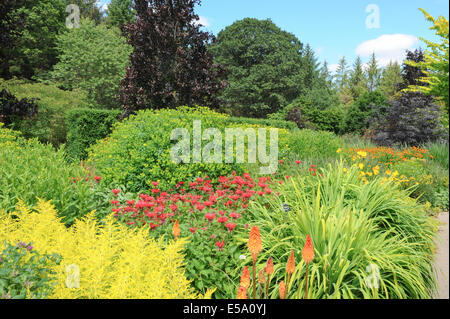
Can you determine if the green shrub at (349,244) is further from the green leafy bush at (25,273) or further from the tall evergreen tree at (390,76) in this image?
the tall evergreen tree at (390,76)

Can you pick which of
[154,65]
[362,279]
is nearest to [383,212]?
[362,279]

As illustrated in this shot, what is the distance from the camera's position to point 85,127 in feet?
36.4

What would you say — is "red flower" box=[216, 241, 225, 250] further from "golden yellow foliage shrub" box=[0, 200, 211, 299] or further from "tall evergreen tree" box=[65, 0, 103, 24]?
"tall evergreen tree" box=[65, 0, 103, 24]

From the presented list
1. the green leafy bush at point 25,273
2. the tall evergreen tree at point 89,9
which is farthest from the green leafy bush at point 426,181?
the tall evergreen tree at point 89,9

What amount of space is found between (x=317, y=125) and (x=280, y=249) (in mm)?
17274

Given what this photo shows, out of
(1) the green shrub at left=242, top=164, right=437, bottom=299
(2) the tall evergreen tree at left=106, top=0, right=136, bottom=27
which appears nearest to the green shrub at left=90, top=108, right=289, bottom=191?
(1) the green shrub at left=242, top=164, right=437, bottom=299

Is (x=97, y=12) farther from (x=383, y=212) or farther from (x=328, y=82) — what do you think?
(x=383, y=212)

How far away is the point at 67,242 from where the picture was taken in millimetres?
2678

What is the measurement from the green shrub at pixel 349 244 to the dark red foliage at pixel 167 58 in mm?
6425

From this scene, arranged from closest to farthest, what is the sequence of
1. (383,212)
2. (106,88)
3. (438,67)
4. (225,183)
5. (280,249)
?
(438,67), (280,249), (383,212), (225,183), (106,88)

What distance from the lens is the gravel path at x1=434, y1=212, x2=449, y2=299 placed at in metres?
3.01

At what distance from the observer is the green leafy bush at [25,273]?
6.66ft

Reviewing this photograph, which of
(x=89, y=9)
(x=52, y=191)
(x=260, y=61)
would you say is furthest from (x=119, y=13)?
(x=52, y=191)

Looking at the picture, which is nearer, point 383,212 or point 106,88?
point 383,212
